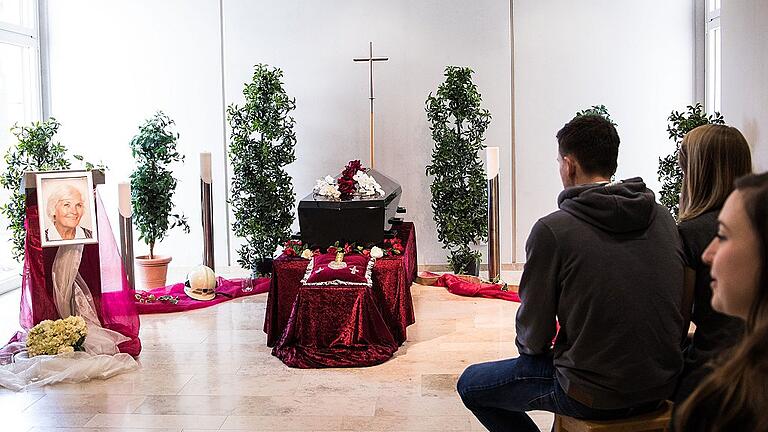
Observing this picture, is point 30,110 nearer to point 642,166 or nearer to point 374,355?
point 374,355

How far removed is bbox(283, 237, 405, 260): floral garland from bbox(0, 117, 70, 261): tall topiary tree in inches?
88.1

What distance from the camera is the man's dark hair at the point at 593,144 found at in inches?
107

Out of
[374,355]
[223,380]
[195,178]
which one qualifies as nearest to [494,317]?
[374,355]

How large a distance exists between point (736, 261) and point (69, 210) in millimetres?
4266

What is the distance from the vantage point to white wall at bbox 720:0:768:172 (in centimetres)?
477

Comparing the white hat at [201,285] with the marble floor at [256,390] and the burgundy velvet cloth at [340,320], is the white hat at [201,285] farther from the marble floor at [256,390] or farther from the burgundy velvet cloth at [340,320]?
the burgundy velvet cloth at [340,320]

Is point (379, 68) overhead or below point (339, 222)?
overhead

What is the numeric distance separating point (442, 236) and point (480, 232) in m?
0.30

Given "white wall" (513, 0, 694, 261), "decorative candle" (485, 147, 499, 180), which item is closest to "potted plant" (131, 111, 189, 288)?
"decorative candle" (485, 147, 499, 180)

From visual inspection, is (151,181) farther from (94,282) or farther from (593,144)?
(593,144)

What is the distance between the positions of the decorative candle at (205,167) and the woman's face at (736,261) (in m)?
5.87

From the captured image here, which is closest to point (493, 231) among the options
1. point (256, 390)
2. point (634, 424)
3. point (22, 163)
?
point (256, 390)

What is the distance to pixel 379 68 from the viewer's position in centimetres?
774

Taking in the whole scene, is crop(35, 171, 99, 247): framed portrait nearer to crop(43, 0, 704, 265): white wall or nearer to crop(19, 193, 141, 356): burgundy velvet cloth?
crop(19, 193, 141, 356): burgundy velvet cloth
